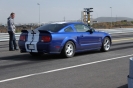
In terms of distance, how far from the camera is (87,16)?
2858 cm

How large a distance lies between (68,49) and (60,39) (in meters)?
0.59

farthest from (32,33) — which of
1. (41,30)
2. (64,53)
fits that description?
(64,53)

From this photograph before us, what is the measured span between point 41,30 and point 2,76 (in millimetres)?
3342

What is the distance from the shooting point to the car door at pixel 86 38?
12.0 metres

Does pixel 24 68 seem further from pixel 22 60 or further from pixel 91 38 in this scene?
pixel 91 38

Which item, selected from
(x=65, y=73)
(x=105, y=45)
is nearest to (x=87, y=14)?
(x=105, y=45)

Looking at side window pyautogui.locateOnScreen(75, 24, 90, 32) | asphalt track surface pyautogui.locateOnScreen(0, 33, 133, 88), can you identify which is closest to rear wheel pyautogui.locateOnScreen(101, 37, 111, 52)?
side window pyautogui.locateOnScreen(75, 24, 90, 32)

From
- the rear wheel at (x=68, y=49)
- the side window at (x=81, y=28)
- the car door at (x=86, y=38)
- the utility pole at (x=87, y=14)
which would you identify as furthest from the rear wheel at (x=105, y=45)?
the utility pole at (x=87, y=14)

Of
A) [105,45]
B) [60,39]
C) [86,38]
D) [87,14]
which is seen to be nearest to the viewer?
[60,39]

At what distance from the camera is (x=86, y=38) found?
1215 cm

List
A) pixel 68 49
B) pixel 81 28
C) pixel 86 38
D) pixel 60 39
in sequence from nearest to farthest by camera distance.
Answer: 1. pixel 60 39
2. pixel 68 49
3. pixel 86 38
4. pixel 81 28

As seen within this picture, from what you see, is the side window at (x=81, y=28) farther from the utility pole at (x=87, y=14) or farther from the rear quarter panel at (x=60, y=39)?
the utility pole at (x=87, y=14)

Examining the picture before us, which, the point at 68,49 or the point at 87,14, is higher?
the point at 87,14

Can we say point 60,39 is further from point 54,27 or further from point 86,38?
point 86,38
